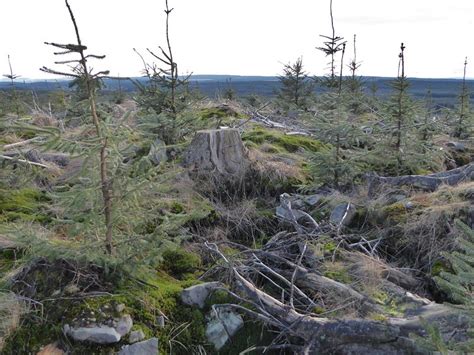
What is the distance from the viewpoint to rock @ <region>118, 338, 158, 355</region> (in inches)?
154

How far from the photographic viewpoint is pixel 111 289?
4.42 metres

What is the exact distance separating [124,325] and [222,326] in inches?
39.9

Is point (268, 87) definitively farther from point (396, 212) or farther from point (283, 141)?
point (396, 212)

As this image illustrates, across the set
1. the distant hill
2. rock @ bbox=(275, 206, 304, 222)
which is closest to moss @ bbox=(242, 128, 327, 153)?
the distant hill

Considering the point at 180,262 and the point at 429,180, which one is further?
the point at 429,180

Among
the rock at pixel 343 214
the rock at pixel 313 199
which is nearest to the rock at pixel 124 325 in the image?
the rock at pixel 343 214

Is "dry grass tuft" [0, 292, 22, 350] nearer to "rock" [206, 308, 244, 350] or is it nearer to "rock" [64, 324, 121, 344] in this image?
"rock" [64, 324, 121, 344]

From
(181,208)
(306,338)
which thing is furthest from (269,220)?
(306,338)

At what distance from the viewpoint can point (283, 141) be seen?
33.9 feet

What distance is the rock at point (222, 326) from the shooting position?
4.33 meters

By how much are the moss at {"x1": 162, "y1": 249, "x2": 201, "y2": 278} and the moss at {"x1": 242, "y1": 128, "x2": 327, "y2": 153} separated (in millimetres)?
4746

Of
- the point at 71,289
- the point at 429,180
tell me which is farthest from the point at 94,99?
the point at 429,180

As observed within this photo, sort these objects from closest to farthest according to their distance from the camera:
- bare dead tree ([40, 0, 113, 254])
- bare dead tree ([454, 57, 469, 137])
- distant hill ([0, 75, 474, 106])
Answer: bare dead tree ([40, 0, 113, 254]) < distant hill ([0, 75, 474, 106]) < bare dead tree ([454, 57, 469, 137])

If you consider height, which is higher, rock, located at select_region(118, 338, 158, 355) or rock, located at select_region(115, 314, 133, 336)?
rock, located at select_region(115, 314, 133, 336)
